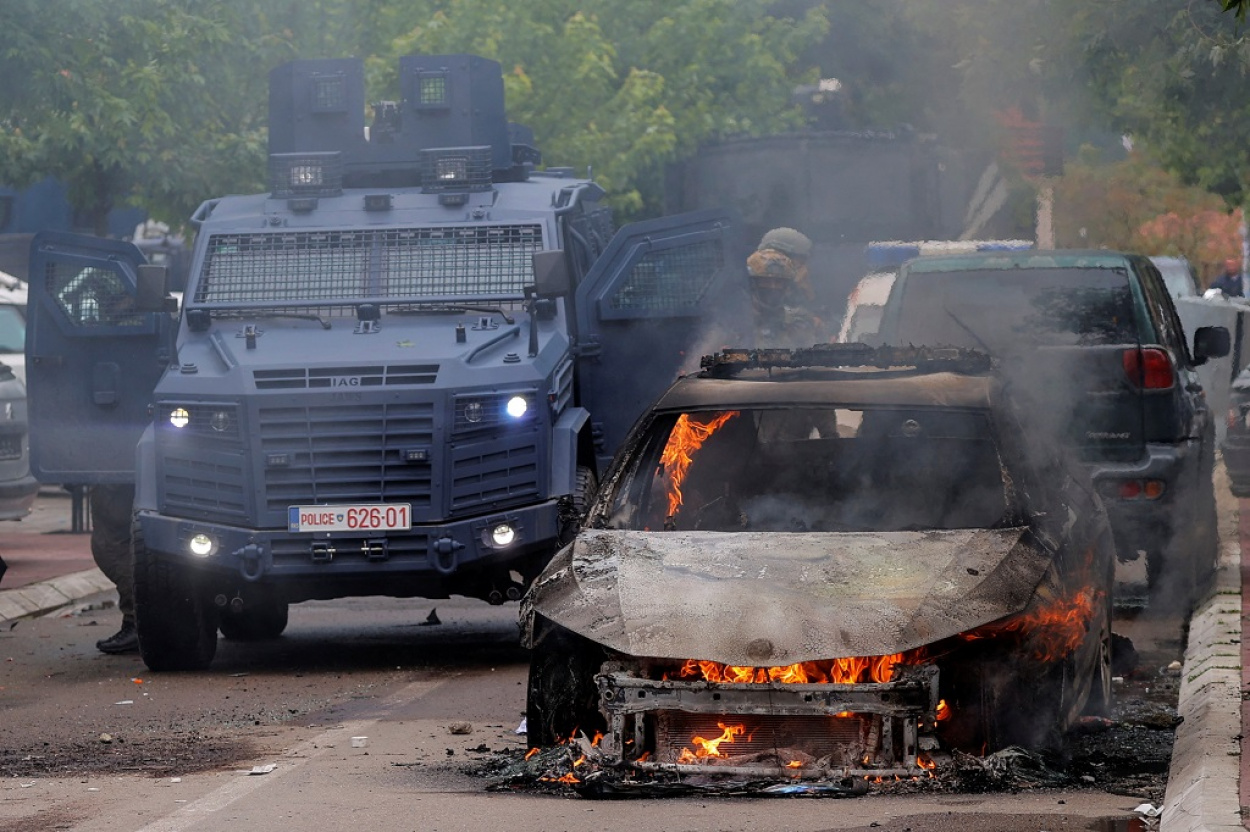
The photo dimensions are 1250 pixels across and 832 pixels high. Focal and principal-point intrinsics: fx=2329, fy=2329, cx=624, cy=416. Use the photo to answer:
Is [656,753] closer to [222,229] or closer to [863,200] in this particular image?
[222,229]

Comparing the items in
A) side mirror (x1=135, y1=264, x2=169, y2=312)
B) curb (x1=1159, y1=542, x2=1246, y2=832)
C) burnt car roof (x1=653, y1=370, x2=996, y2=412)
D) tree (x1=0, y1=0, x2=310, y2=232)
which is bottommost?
curb (x1=1159, y1=542, x2=1246, y2=832)

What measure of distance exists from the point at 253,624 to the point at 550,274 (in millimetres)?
3153

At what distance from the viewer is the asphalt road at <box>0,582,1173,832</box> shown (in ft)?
24.5

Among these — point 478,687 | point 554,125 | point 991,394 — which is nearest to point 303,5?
point 554,125

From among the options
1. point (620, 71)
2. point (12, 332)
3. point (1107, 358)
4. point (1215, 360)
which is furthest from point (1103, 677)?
point (620, 71)

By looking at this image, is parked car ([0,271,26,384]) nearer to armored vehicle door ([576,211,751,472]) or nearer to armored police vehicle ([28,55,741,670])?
armored police vehicle ([28,55,741,670])

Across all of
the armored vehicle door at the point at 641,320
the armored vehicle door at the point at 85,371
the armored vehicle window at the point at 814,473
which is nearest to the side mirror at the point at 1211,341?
the armored vehicle door at the point at 641,320

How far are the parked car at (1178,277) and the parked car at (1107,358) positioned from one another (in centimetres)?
1053

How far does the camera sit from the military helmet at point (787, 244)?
16.3 m

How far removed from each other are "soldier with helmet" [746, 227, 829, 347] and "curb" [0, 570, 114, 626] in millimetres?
5266

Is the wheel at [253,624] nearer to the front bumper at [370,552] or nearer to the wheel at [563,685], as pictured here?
the front bumper at [370,552]

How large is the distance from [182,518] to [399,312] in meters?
1.83

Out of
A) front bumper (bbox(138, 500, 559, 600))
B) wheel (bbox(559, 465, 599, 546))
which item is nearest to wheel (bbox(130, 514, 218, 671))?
front bumper (bbox(138, 500, 559, 600))

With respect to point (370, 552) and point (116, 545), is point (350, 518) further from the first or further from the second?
point (116, 545)
